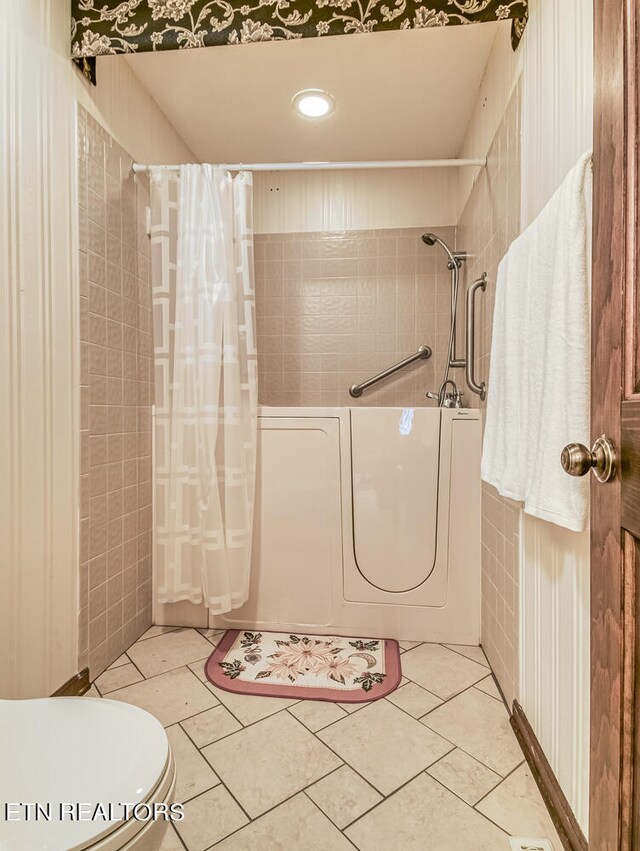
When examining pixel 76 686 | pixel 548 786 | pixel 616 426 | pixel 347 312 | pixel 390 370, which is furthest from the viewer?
pixel 347 312

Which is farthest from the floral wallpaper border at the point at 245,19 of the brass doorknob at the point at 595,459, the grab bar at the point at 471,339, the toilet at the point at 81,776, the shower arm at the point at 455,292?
the toilet at the point at 81,776

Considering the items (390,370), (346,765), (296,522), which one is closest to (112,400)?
(296,522)

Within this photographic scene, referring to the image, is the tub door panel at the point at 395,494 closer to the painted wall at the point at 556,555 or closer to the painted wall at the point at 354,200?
the painted wall at the point at 556,555

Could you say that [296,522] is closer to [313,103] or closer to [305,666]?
[305,666]

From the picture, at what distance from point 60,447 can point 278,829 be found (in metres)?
1.12

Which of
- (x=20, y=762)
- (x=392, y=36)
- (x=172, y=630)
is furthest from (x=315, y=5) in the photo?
(x=172, y=630)

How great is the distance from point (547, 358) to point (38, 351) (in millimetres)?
1296

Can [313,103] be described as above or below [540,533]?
above

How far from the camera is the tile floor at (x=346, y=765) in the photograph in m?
0.96

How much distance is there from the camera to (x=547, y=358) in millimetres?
918

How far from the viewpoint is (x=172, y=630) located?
1.88 metres

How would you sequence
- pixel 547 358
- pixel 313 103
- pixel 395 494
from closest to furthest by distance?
1. pixel 547 358
2. pixel 395 494
3. pixel 313 103

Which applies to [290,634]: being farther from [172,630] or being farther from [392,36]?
[392,36]

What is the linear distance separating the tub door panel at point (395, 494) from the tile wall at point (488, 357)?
220mm
